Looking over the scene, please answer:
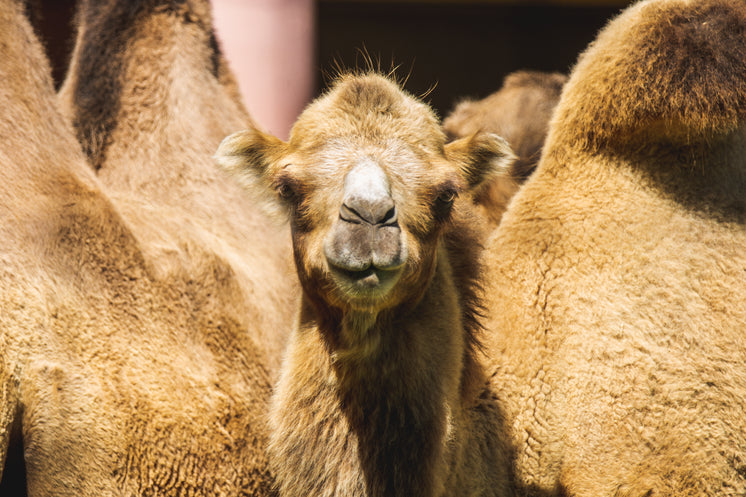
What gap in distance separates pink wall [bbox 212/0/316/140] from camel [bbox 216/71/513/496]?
2744 mm

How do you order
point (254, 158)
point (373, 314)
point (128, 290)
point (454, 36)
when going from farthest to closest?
point (454, 36)
point (128, 290)
point (254, 158)
point (373, 314)

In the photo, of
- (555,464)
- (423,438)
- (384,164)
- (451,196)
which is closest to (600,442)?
(555,464)

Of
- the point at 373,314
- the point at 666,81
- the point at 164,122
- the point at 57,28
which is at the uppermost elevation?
the point at 666,81

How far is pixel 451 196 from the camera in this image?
8.40 ft

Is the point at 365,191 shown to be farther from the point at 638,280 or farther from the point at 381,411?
the point at 638,280

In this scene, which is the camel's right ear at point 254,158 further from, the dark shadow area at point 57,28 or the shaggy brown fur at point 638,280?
the dark shadow area at point 57,28

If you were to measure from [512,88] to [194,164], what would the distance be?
2002 millimetres

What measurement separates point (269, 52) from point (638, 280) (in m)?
3.29

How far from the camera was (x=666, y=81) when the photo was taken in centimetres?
293

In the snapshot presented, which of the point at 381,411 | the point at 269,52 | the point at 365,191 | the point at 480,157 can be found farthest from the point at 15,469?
the point at 269,52

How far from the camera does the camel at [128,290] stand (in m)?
2.63

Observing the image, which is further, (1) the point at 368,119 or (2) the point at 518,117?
(2) the point at 518,117

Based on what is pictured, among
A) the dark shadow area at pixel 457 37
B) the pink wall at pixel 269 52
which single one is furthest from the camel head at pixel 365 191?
the dark shadow area at pixel 457 37

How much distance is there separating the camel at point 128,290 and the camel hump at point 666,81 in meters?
1.51
